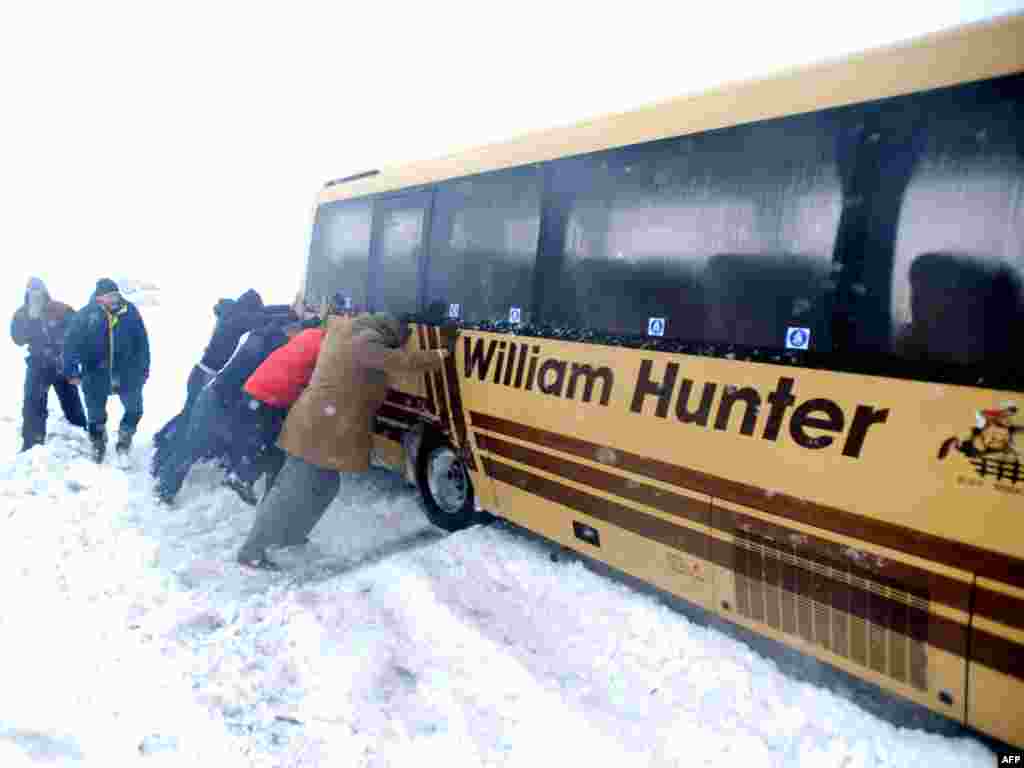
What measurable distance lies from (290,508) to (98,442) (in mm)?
3397

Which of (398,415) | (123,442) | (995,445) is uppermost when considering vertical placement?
(995,445)

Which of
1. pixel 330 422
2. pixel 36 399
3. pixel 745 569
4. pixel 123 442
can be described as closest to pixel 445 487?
pixel 330 422

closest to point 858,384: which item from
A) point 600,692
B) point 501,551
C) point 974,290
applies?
point 974,290

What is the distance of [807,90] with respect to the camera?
3422mm

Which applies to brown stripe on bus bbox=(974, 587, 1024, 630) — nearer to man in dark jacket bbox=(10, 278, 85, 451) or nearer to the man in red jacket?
the man in red jacket

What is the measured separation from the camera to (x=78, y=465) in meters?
6.49

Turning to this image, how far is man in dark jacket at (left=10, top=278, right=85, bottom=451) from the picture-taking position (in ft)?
24.6

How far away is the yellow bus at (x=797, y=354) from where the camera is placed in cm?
280

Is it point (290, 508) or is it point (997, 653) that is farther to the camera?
point (290, 508)

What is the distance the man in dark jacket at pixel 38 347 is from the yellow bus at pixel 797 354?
5318 mm

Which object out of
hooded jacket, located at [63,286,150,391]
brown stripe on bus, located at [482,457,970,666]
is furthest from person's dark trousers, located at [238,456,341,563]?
hooded jacket, located at [63,286,150,391]

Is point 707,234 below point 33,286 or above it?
above

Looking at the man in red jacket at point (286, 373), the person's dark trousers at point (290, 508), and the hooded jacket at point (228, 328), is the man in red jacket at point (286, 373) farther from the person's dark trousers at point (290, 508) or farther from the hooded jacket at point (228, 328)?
the hooded jacket at point (228, 328)

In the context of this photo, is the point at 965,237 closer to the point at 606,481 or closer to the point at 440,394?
the point at 606,481
